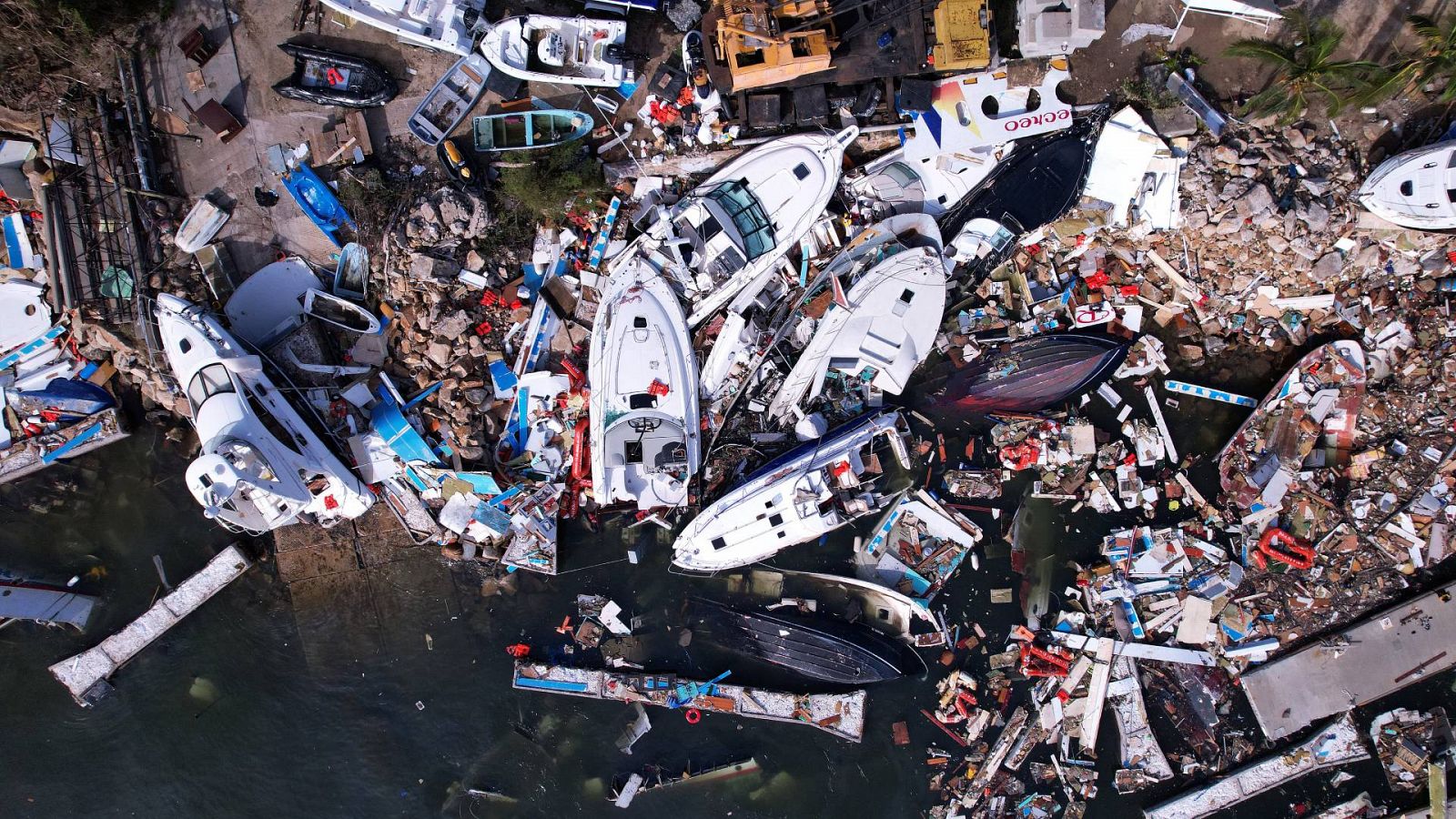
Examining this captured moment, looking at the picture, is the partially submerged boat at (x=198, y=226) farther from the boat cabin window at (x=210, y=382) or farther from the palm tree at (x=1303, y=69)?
the palm tree at (x=1303, y=69)

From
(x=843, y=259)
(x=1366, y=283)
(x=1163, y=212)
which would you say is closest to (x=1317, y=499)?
(x=1366, y=283)

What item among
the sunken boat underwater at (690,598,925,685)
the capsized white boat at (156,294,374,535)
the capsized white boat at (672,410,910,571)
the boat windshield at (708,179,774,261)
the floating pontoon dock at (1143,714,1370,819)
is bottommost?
the floating pontoon dock at (1143,714,1370,819)

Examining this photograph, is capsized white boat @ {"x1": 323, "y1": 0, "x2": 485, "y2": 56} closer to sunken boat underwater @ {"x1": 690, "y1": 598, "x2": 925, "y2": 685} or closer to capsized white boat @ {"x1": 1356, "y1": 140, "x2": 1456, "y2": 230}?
sunken boat underwater @ {"x1": 690, "y1": 598, "x2": 925, "y2": 685}

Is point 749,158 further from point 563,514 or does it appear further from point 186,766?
point 186,766

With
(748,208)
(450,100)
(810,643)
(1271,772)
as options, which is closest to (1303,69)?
(748,208)

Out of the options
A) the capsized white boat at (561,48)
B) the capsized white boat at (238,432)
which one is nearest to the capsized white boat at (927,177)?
the capsized white boat at (561,48)

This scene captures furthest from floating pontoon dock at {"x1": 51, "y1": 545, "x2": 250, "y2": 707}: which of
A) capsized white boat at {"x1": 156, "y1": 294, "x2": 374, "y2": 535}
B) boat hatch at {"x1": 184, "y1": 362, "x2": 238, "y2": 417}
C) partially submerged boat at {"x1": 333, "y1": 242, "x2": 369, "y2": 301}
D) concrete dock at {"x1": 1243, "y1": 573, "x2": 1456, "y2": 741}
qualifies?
concrete dock at {"x1": 1243, "y1": 573, "x2": 1456, "y2": 741}
